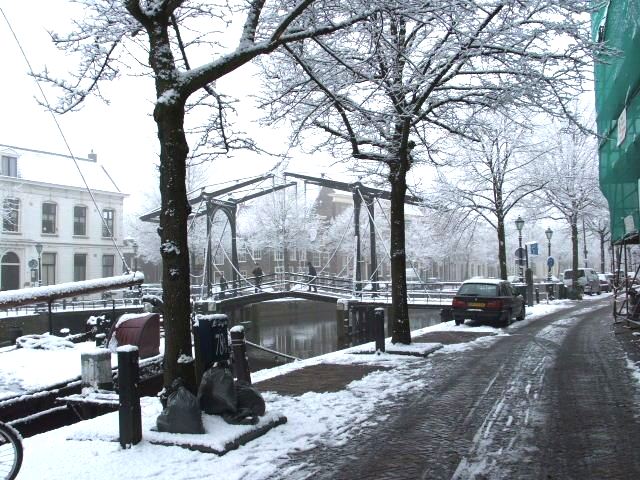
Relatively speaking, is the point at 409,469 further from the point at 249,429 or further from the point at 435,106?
the point at 435,106

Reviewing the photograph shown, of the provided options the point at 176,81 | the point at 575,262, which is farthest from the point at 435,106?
the point at 575,262

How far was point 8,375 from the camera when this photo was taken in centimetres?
988

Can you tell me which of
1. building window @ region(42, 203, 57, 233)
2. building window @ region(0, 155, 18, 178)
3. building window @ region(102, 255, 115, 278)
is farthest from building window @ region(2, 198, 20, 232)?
building window @ region(102, 255, 115, 278)

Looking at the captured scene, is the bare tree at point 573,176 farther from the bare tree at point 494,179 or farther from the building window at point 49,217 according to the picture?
the building window at point 49,217

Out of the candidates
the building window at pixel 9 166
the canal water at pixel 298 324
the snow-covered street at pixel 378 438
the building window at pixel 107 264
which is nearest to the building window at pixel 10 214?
the building window at pixel 9 166

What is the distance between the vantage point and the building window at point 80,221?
148 feet

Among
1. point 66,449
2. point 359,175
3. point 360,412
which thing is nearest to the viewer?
point 66,449

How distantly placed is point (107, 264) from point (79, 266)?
98.6 inches

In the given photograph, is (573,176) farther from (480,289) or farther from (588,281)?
(480,289)

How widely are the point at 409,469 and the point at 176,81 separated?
452cm

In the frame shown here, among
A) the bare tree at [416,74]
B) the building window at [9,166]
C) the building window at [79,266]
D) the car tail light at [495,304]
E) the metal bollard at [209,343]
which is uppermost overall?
the building window at [9,166]

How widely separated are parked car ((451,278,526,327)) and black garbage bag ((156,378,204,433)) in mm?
14277

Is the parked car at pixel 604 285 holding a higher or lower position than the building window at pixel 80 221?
lower

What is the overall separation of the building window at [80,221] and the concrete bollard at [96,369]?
130 ft
